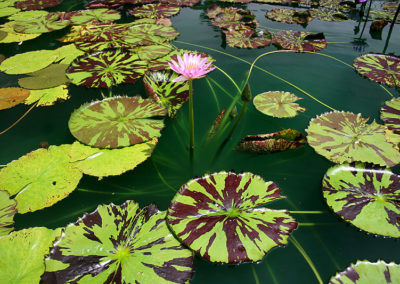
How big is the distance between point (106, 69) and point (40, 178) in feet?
3.70

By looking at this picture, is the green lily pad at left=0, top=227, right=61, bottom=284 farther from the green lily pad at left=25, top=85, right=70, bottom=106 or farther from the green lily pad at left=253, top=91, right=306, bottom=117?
the green lily pad at left=253, top=91, right=306, bottom=117

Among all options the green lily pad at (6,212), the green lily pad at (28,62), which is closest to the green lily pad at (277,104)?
the green lily pad at (6,212)

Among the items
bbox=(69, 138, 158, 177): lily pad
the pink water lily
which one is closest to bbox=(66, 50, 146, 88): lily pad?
bbox=(69, 138, 158, 177): lily pad

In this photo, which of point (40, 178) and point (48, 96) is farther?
point (48, 96)

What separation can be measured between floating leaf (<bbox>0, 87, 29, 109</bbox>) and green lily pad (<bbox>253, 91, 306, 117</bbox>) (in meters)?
1.81

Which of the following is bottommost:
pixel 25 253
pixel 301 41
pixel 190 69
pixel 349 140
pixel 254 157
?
pixel 25 253

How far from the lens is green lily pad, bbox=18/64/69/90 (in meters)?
2.03

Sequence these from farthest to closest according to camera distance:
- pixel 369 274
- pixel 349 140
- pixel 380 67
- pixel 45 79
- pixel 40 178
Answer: pixel 380 67
pixel 45 79
pixel 349 140
pixel 40 178
pixel 369 274

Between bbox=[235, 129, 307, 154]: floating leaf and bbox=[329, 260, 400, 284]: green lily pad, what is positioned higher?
bbox=[235, 129, 307, 154]: floating leaf

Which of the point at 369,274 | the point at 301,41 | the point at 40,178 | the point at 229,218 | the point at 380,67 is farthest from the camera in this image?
the point at 301,41

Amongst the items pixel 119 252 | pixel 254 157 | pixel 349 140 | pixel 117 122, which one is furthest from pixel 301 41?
pixel 119 252

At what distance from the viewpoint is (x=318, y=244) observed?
44.7 inches

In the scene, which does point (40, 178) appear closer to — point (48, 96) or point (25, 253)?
point (25, 253)

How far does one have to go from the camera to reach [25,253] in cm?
104
